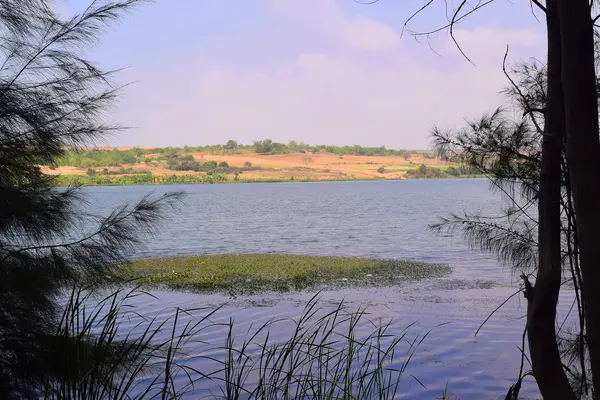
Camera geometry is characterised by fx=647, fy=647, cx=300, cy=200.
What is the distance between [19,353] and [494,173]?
2905mm

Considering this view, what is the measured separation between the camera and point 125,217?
3555 mm

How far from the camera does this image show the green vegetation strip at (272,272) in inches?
451

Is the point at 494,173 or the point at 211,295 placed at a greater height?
the point at 494,173

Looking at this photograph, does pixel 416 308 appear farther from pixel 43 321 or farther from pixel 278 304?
pixel 43 321

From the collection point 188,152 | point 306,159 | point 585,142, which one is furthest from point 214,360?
point 306,159

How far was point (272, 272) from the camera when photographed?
12.8 meters

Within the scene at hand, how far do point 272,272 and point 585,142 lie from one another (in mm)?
11250

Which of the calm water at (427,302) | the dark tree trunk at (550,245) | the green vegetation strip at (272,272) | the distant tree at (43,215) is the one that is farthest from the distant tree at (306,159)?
the dark tree trunk at (550,245)

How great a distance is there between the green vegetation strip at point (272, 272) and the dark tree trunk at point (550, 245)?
8.71 metres

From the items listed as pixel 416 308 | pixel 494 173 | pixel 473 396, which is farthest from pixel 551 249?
pixel 416 308

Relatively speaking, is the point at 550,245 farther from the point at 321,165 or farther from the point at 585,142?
the point at 321,165

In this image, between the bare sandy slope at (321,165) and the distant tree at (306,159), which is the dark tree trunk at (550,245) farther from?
the distant tree at (306,159)

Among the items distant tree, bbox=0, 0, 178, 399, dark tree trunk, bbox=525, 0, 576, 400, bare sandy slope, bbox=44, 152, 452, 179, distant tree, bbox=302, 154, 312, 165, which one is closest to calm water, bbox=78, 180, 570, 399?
distant tree, bbox=0, 0, 178, 399

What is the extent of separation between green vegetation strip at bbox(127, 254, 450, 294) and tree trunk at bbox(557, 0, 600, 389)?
927 centimetres
